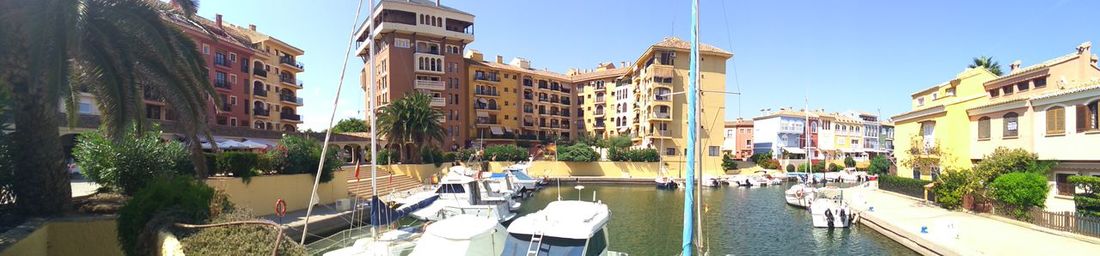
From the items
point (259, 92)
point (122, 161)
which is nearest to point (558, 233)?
point (122, 161)

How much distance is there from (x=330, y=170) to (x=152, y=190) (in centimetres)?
1760

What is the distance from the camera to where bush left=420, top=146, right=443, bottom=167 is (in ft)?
166

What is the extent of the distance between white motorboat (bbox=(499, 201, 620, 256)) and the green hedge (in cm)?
2533

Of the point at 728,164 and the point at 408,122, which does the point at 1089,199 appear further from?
the point at 728,164

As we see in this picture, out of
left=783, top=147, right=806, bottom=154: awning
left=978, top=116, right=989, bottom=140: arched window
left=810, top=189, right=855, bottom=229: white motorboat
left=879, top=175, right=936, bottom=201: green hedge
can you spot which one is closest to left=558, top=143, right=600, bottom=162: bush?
left=879, top=175, right=936, bottom=201: green hedge

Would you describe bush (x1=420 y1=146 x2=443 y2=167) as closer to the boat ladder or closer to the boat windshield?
the boat windshield

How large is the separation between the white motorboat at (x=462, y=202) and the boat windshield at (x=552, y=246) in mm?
11463

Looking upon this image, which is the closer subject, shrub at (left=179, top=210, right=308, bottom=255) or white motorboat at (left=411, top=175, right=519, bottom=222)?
shrub at (left=179, top=210, right=308, bottom=255)

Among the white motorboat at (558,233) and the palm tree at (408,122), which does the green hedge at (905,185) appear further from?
the palm tree at (408,122)

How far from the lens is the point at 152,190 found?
1051cm

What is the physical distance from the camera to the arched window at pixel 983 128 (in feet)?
92.4

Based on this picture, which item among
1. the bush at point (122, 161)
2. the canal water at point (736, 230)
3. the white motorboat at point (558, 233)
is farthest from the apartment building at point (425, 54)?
the white motorboat at point (558, 233)

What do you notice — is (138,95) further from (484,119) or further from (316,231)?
(484,119)

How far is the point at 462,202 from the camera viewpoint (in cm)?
2723
